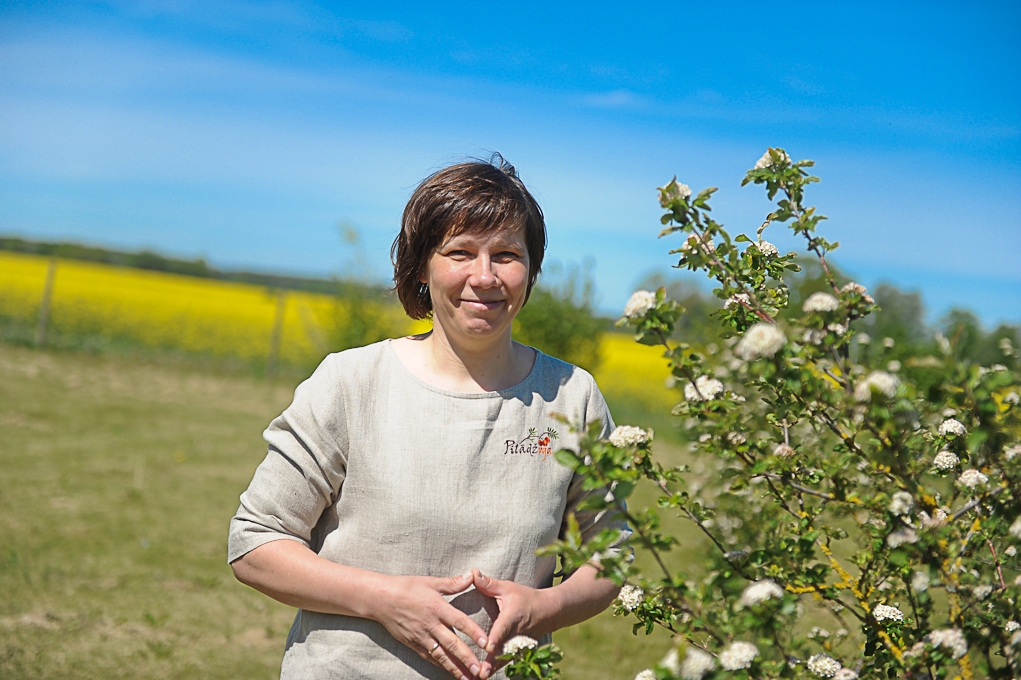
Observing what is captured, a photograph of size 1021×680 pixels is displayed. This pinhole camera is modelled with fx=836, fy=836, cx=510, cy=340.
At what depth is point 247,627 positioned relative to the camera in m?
4.82

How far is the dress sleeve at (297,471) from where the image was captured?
1.89m

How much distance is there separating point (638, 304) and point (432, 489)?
759 millimetres

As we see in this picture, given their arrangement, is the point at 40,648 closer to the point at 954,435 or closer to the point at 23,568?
the point at 23,568

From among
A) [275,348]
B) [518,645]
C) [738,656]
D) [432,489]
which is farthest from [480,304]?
[275,348]

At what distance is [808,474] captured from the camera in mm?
1737

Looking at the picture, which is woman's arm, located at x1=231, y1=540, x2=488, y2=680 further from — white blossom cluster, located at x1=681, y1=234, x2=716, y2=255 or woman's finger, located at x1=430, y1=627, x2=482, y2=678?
white blossom cluster, located at x1=681, y1=234, x2=716, y2=255

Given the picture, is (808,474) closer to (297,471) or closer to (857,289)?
(857,289)

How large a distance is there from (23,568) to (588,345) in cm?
620

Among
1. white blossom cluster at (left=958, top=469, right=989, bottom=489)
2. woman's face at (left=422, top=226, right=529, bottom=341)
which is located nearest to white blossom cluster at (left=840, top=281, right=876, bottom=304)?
white blossom cluster at (left=958, top=469, right=989, bottom=489)

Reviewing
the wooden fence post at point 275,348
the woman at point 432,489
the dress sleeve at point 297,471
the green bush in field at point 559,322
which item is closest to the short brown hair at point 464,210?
the woman at point 432,489

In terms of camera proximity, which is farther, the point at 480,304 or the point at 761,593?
the point at 480,304

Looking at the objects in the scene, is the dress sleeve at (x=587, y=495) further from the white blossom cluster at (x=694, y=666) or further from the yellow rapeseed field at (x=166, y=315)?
the yellow rapeseed field at (x=166, y=315)

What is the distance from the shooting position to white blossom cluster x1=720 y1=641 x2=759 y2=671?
4.00ft

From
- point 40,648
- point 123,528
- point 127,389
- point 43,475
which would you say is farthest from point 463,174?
point 127,389
